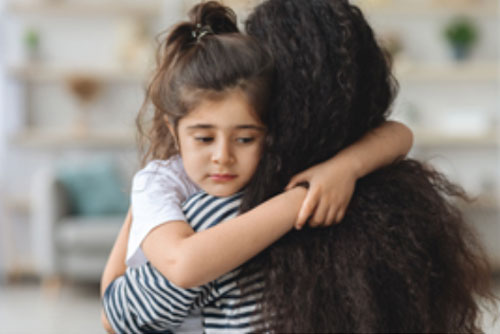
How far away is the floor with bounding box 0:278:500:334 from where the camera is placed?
138 inches

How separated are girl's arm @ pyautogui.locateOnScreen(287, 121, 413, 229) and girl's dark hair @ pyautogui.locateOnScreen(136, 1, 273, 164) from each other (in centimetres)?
13

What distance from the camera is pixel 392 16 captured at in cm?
532

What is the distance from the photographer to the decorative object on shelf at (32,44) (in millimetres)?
5227

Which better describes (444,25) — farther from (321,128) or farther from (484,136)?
(321,128)

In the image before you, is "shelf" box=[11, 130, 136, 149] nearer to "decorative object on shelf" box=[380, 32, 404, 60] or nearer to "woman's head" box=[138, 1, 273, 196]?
"decorative object on shelf" box=[380, 32, 404, 60]

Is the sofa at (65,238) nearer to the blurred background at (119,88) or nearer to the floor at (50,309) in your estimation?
the floor at (50,309)

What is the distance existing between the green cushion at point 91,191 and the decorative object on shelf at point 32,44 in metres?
1.28

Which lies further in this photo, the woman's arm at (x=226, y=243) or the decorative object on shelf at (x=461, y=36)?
the decorative object on shelf at (x=461, y=36)

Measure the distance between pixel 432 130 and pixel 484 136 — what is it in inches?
16.8

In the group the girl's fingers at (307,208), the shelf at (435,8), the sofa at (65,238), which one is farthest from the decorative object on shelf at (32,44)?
the girl's fingers at (307,208)

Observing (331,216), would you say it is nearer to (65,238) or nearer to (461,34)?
(65,238)

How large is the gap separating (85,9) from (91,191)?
176 cm

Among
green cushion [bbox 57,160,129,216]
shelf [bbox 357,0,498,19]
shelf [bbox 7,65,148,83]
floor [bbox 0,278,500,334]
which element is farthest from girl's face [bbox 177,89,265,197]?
shelf [bbox 357,0,498,19]

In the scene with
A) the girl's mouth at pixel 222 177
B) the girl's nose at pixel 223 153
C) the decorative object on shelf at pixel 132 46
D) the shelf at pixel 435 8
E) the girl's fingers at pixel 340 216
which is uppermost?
the decorative object on shelf at pixel 132 46
